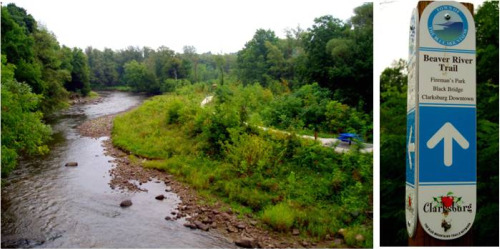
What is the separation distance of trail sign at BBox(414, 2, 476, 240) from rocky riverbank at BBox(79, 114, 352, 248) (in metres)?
3.13

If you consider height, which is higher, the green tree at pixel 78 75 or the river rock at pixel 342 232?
the green tree at pixel 78 75

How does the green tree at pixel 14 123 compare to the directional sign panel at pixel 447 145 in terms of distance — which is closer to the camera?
the directional sign panel at pixel 447 145

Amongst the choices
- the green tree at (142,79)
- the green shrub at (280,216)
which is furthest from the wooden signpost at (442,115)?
the green tree at (142,79)

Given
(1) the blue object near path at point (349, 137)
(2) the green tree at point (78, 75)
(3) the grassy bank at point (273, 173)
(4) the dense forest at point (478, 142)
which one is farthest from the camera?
(2) the green tree at point (78, 75)

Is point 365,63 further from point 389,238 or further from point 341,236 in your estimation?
point 389,238

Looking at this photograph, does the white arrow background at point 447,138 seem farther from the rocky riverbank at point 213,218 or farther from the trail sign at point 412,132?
the rocky riverbank at point 213,218

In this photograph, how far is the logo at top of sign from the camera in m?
2.18

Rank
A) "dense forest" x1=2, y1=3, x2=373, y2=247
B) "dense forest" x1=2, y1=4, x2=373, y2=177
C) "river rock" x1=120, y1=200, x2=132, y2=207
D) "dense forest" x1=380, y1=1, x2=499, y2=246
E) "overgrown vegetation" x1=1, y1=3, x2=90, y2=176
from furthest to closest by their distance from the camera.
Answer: "river rock" x1=120, y1=200, x2=132, y2=207 → "dense forest" x1=2, y1=4, x2=373, y2=177 → "dense forest" x1=2, y1=3, x2=373, y2=247 → "overgrown vegetation" x1=1, y1=3, x2=90, y2=176 → "dense forest" x1=380, y1=1, x2=499, y2=246

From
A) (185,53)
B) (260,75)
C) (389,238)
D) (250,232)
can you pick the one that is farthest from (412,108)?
(185,53)

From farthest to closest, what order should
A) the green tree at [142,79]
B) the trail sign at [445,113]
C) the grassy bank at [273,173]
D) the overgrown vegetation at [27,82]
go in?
the green tree at [142,79], the grassy bank at [273,173], the overgrown vegetation at [27,82], the trail sign at [445,113]

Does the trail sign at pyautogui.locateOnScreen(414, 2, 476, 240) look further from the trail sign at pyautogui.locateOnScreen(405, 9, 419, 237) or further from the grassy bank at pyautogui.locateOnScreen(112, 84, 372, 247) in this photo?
the grassy bank at pyautogui.locateOnScreen(112, 84, 372, 247)

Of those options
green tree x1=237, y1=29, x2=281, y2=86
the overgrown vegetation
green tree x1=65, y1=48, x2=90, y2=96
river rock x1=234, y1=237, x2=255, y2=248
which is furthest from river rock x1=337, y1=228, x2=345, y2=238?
green tree x1=65, y1=48, x2=90, y2=96

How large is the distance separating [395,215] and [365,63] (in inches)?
241

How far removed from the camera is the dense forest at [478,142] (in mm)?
3148
